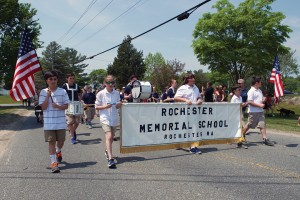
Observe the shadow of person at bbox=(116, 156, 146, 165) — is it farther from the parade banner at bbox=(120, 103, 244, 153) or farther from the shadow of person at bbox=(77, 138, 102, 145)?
the shadow of person at bbox=(77, 138, 102, 145)

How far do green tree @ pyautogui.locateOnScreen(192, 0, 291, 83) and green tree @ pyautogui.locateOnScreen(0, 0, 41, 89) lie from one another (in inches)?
533

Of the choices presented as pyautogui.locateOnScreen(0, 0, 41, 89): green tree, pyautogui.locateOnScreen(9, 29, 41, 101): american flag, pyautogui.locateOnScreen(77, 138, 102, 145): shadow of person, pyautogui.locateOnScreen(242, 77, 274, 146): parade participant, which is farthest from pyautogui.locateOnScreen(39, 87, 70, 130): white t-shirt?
pyautogui.locateOnScreen(0, 0, 41, 89): green tree

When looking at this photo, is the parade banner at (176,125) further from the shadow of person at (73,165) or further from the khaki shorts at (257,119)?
the shadow of person at (73,165)

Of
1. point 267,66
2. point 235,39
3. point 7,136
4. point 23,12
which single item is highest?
point 23,12

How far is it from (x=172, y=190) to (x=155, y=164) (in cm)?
187

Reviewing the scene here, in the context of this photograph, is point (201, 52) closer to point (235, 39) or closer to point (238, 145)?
point (235, 39)

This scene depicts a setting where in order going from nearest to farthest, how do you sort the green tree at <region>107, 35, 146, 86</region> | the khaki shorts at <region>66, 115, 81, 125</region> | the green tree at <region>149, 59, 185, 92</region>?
the khaki shorts at <region>66, 115, 81, 125</region> < the green tree at <region>149, 59, 185, 92</region> < the green tree at <region>107, 35, 146, 86</region>

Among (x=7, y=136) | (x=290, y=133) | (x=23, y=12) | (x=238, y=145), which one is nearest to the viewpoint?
(x=238, y=145)

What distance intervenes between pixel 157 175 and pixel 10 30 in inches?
1083

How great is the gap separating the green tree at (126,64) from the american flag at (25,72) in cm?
6648

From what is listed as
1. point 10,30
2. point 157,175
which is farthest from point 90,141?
point 10,30

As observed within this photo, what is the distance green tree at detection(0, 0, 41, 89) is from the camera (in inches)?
1016

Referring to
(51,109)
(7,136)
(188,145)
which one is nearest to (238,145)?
(188,145)

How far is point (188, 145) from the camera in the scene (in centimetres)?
842
